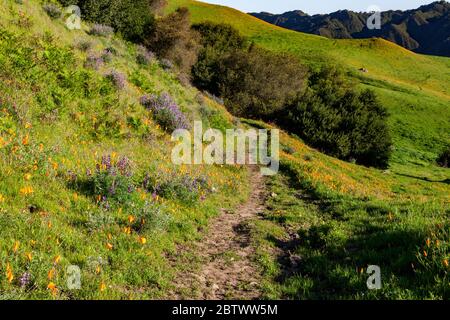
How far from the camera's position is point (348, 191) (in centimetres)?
1472

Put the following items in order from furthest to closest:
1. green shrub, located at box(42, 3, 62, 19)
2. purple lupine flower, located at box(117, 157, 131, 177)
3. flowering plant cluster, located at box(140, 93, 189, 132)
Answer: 1. green shrub, located at box(42, 3, 62, 19)
2. flowering plant cluster, located at box(140, 93, 189, 132)
3. purple lupine flower, located at box(117, 157, 131, 177)

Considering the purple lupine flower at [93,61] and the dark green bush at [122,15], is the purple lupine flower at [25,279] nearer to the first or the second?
the purple lupine flower at [93,61]

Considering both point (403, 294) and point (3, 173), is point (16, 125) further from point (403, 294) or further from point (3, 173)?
point (403, 294)

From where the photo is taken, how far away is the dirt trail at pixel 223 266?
262 inches

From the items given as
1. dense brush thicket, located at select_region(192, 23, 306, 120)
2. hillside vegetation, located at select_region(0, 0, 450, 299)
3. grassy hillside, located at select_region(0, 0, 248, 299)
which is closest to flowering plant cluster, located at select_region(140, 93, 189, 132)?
hillside vegetation, located at select_region(0, 0, 450, 299)

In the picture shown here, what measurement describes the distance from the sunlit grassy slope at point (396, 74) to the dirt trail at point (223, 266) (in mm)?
32404

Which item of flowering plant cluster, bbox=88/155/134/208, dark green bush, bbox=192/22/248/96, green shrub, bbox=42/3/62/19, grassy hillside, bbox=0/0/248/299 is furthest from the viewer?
dark green bush, bbox=192/22/248/96

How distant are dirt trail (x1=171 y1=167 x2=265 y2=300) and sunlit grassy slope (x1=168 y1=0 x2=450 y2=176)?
32.4m

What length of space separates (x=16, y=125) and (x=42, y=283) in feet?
16.6

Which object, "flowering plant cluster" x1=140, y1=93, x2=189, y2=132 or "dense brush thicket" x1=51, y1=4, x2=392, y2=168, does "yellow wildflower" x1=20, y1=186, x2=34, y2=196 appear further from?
"dense brush thicket" x1=51, y1=4, x2=392, y2=168

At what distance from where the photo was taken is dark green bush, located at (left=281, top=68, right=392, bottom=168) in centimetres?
3784

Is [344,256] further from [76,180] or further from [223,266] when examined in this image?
[76,180]

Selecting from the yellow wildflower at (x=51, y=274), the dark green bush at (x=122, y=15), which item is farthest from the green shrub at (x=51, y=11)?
the yellow wildflower at (x=51, y=274)

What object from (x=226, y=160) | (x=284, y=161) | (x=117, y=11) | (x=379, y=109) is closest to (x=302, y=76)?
(x=379, y=109)
